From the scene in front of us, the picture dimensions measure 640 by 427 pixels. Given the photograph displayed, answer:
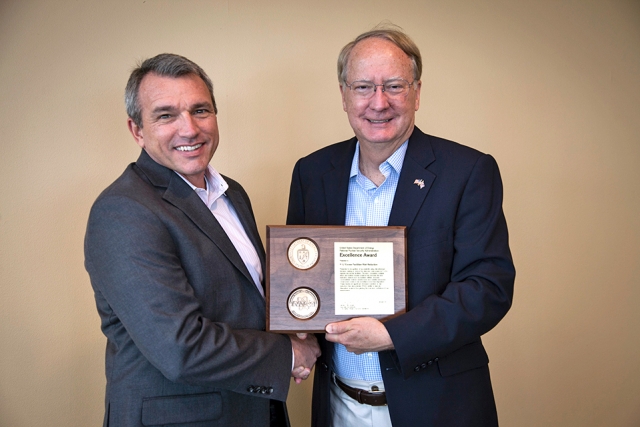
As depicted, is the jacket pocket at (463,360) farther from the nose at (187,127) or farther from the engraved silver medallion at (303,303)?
the nose at (187,127)

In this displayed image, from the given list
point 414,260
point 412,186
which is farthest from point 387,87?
point 414,260

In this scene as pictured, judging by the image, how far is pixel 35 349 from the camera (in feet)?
8.61

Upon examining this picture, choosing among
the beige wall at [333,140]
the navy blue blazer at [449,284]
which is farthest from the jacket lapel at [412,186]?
the beige wall at [333,140]

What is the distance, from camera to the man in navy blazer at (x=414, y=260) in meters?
1.97

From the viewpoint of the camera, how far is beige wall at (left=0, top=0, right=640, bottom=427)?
103 inches

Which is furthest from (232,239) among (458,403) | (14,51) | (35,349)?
(14,51)

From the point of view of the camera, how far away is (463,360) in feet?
6.94

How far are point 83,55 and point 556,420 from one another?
3.55 metres

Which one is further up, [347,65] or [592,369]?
[347,65]

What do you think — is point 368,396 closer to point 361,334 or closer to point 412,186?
point 361,334

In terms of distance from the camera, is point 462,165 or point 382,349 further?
point 462,165

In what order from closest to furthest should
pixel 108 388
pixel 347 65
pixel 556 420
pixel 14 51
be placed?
pixel 108 388 < pixel 347 65 < pixel 14 51 < pixel 556 420

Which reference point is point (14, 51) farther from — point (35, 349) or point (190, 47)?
point (35, 349)

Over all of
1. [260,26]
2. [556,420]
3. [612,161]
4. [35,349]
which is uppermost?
[260,26]
